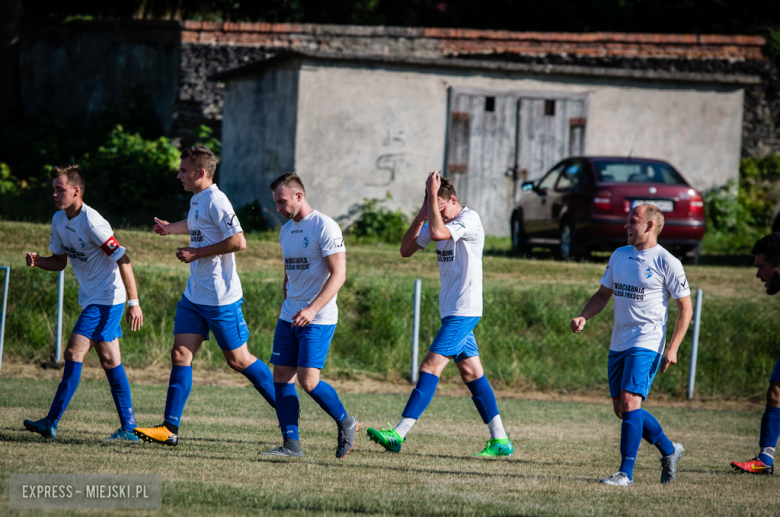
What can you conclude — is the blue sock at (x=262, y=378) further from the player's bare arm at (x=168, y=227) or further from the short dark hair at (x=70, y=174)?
the short dark hair at (x=70, y=174)

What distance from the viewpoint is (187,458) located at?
226 inches

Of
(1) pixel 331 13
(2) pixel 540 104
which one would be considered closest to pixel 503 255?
(2) pixel 540 104

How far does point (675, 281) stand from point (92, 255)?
4.05 meters

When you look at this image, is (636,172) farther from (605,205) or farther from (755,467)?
(755,467)

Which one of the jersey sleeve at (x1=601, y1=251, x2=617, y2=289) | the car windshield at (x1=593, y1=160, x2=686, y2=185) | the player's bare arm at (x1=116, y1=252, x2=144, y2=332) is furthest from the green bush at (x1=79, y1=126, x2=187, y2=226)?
the jersey sleeve at (x1=601, y1=251, x2=617, y2=289)

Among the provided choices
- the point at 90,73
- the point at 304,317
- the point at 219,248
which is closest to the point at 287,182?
the point at 219,248

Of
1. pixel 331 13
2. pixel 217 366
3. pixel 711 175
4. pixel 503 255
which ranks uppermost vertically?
pixel 331 13

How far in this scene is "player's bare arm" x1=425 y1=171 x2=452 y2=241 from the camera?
625cm

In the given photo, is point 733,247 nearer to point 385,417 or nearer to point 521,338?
point 521,338

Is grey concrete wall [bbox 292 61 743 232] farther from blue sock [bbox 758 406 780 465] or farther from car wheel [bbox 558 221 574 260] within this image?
blue sock [bbox 758 406 780 465]

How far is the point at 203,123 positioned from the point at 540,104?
8.16 meters

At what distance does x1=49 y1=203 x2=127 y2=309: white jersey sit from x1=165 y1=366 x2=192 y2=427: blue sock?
74 cm

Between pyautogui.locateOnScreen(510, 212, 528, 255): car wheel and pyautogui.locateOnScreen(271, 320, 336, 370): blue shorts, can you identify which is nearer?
pyautogui.locateOnScreen(271, 320, 336, 370): blue shorts

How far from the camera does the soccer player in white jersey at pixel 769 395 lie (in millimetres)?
6078
